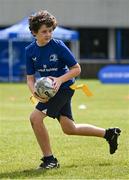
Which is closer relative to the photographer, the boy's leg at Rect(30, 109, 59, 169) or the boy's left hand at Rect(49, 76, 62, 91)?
the boy's left hand at Rect(49, 76, 62, 91)

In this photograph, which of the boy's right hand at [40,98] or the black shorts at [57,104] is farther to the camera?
the black shorts at [57,104]

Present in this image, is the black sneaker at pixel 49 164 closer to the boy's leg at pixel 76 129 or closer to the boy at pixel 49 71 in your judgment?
the boy at pixel 49 71

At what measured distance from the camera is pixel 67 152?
988 cm

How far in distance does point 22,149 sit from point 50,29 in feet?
8.78

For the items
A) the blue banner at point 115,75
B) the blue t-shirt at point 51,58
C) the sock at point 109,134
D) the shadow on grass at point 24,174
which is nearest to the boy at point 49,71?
the blue t-shirt at point 51,58

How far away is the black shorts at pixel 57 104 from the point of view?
8.35 meters

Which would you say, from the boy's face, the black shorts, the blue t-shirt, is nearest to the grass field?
the black shorts

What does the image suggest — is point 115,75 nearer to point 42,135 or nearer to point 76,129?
point 76,129

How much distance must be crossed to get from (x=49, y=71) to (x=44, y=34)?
1.58 feet

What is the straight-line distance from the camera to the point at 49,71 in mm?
8391

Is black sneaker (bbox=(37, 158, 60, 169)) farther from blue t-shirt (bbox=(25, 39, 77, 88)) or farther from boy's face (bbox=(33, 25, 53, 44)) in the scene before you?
boy's face (bbox=(33, 25, 53, 44))

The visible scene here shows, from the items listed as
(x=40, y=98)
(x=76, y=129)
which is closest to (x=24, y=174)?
(x=40, y=98)

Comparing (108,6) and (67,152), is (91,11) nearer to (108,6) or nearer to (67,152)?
(108,6)

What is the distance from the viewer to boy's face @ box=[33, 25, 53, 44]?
26.8ft
